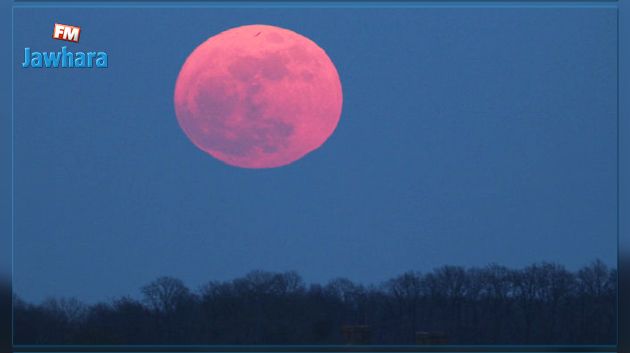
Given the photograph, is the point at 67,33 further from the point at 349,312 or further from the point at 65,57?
the point at 349,312

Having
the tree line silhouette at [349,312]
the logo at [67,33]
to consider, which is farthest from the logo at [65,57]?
the tree line silhouette at [349,312]

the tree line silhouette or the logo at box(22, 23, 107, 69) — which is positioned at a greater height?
the logo at box(22, 23, 107, 69)

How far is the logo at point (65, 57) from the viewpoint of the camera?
26.0 feet

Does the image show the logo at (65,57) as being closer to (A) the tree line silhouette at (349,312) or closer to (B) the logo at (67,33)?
(B) the logo at (67,33)

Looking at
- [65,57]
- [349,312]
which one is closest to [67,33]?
[65,57]

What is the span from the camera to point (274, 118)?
7945 mm

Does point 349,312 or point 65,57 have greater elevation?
point 65,57

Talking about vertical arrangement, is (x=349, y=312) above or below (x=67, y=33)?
below

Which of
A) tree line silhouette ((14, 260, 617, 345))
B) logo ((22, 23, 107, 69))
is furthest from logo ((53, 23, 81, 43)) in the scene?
tree line silhouette ((14, 260, 617, 345))

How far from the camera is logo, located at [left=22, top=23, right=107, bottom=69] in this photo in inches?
312

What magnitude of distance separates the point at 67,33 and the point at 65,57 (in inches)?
8.1

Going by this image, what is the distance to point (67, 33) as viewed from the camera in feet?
26.0

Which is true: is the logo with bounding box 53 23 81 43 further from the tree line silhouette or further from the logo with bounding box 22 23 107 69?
the tree line silhouette

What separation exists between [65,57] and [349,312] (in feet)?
10.8
